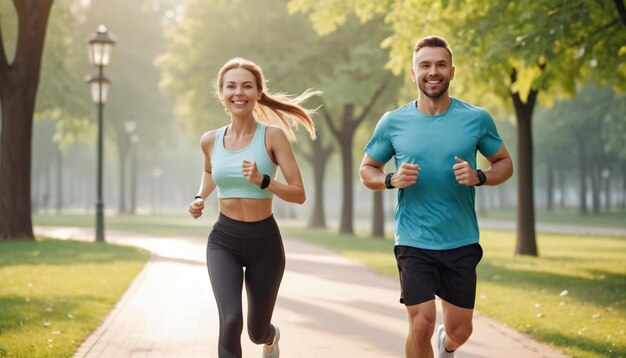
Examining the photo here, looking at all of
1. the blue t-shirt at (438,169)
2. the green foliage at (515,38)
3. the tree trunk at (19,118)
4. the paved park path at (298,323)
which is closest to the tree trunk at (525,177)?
the green foliage at (515,38)

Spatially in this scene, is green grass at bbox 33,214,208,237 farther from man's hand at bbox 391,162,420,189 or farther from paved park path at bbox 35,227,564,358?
man's hand at bbox 391,162,420,189

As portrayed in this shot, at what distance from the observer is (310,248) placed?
24.0m

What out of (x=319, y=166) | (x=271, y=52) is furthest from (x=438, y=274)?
(x=319, y=166)

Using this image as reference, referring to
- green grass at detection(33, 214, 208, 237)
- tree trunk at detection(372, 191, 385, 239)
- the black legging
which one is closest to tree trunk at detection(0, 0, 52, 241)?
green grass at detection(33, 214, 208, 237)

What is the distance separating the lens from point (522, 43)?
13.1 meters

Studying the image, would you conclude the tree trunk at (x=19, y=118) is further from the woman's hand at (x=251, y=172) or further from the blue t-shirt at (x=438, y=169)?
the blue t-shirt at (x=438, y=169)

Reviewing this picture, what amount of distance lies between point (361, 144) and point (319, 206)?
402 centimetres

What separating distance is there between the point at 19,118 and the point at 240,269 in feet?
54.3

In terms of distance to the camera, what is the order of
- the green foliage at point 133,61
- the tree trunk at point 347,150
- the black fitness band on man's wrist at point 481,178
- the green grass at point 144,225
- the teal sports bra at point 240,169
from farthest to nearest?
1. the green foliage at point 133,61
2. the tree trunk at point 347,150
3. the green grass at point 144,225
4. the teal sports bra at point 240,169
5. the black fitness band on man's wrist at point 481,178

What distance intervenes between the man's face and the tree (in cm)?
668

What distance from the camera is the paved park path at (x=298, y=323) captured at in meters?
8.04

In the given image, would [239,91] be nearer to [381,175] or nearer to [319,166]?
[381,175]

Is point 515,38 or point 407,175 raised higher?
point 515,38

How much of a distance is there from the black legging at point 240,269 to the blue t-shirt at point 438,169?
0.84 m
